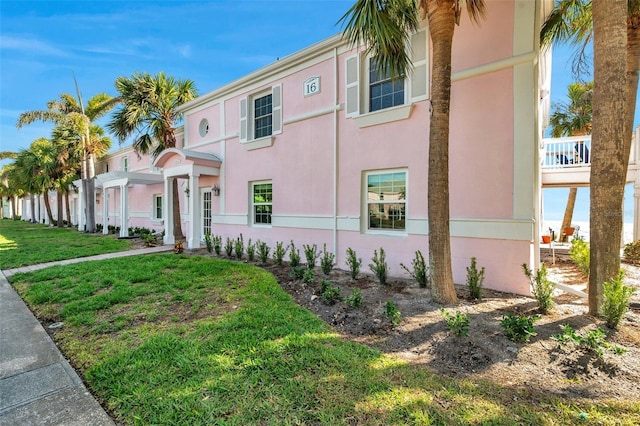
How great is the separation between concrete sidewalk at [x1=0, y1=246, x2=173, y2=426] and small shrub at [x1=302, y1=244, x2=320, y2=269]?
5.21 m

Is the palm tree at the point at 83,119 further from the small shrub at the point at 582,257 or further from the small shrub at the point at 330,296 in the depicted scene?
the small shrub at the point at 582,257

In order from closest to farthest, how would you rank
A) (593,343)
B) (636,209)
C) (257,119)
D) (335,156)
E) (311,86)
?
(593,343), (335,156), (311,86), (636,209), (257,119)

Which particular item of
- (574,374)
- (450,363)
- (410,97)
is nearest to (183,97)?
(410,97)

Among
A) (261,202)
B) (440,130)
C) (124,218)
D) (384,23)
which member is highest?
(384,23)

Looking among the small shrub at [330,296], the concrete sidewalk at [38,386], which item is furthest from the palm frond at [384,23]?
the concrete sidewalk at [38,386]

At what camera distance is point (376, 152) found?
760 centimetres

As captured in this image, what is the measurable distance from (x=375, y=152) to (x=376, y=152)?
0.09ft

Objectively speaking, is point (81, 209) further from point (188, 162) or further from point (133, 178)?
point (188, 162)

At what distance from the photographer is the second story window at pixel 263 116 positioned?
1055 cm

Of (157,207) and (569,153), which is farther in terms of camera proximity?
(157,207)

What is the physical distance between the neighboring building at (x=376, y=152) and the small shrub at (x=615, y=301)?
5.32ft

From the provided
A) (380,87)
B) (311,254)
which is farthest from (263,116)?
(311,254)

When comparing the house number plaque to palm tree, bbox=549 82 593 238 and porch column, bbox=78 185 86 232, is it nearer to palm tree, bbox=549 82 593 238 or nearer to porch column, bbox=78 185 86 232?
palm tree, bbox=549 82 593 238

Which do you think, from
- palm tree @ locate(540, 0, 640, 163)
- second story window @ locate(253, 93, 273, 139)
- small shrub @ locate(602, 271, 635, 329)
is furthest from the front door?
small shrub @ locate(602, 271, 635, 329)
